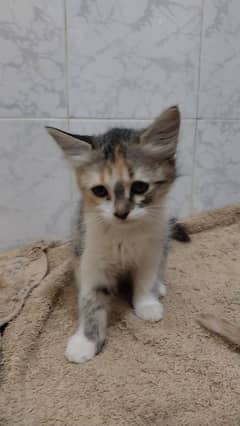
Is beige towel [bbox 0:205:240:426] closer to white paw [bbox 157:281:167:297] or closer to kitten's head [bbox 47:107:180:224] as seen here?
white paw [bbox 157:281:167:297]

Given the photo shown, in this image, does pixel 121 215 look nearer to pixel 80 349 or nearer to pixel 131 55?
pixel 80 349

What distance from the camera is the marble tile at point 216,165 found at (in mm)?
1458

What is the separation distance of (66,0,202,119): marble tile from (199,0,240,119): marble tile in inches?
1.4

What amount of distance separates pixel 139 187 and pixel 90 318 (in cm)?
30

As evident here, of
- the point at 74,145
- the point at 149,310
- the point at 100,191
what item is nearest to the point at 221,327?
the point at 149,310

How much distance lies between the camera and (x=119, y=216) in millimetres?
792

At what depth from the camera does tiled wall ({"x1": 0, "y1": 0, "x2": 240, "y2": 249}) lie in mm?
1228

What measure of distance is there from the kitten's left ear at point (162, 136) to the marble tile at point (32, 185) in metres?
0.46

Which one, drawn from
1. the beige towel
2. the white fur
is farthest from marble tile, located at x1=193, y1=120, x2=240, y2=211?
the white fur

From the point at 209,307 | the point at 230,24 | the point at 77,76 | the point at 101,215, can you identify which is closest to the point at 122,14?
the point at 77,76

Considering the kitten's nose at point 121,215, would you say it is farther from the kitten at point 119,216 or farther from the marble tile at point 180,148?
the marble tile at point 180,148

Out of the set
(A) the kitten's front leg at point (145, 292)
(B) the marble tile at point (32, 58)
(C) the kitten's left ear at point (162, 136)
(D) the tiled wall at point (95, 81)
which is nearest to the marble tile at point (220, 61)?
(D) the tiled wall at point (95, 81)

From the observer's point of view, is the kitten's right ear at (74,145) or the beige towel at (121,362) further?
the kitten's right ear at (74,145)

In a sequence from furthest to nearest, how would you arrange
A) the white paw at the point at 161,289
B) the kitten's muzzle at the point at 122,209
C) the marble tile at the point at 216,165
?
the marble tile at the point at 216,165 → the white paw at the point at 161,289 → the kitten's muzzle at the point at 122,209
